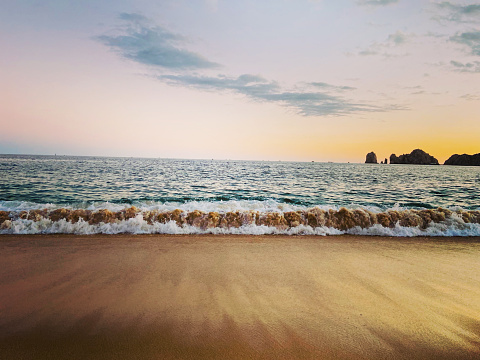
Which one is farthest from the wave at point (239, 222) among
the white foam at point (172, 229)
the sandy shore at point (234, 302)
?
the sandy shore at point (234, 302)

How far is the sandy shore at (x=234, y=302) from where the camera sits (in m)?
2.48

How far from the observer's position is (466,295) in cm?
360

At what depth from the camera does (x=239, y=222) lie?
757cm

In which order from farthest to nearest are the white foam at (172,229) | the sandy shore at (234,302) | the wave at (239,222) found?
1. the wave at (239,222)
2. the white foam at (172,229)
3. the sandy shore at (234,302)

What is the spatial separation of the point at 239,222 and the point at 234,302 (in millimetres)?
4281

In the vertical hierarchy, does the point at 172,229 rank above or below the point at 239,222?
below

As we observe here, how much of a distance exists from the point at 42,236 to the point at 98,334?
17.4 ft

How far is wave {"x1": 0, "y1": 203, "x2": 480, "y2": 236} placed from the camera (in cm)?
701

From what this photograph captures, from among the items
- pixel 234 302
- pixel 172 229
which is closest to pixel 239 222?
pixel 172 229

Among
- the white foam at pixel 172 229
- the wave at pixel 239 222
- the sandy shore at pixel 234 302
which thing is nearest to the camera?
the sandy shore at pixel 234 302

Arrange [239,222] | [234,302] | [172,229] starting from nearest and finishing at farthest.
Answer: [234,302]
[172,229]
[239,222]

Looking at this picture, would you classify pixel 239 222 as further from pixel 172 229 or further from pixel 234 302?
pixel 234 302

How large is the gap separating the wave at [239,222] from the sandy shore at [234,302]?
1457 millimetres

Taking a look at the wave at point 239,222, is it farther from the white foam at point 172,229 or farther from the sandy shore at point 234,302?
the sandy shore at point 234,302
